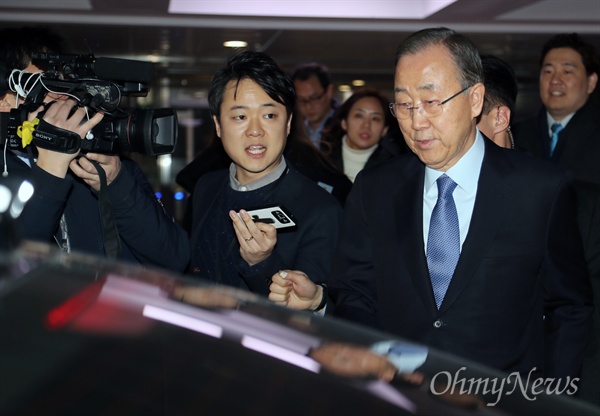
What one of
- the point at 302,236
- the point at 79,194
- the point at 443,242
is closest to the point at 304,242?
the point at 302,236

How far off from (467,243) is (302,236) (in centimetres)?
62

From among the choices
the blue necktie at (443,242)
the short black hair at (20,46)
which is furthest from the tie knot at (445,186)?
the short black hair at (20,46)

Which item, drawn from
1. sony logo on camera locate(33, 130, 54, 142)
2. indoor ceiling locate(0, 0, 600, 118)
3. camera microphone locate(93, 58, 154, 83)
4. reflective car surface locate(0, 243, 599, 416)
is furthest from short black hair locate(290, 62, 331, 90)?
reflective car surface locate(0, 243, 599, 416)

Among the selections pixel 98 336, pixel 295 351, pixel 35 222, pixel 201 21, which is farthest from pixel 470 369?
pixel 201 21

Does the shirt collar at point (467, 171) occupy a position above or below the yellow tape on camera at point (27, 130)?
above

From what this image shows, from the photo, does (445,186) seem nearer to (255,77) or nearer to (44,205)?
(255,77)

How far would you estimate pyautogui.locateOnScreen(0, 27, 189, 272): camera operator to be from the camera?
87.0 inches

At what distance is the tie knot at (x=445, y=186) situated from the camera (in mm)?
2057

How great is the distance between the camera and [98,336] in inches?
48.6

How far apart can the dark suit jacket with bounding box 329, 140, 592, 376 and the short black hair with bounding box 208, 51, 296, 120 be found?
1.77ft

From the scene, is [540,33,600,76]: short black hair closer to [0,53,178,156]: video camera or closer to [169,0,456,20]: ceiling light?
[169,0,456,20]: ceiling light

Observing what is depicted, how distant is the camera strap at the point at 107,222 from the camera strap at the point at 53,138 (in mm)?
123

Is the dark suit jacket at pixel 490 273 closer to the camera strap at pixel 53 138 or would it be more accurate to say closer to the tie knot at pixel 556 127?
the camera strap at pixel 53 138

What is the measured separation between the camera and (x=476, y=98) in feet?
6.75
